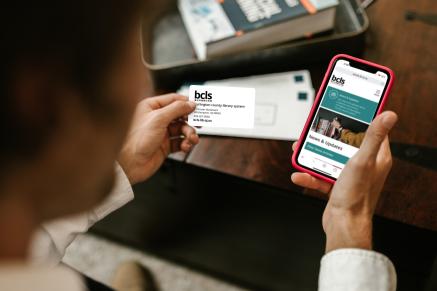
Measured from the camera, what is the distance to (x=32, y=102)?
0.29 metres

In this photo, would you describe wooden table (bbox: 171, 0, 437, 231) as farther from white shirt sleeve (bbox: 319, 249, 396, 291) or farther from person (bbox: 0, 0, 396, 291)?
person (bbox: 0, 0, 396, 291)

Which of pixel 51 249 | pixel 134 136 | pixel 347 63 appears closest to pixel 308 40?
pixel 347 63

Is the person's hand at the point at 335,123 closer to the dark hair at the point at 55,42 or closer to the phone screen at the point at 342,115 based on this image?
the phone screen at the point at 342,115

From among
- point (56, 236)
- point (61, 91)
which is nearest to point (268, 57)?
point (56, 236)

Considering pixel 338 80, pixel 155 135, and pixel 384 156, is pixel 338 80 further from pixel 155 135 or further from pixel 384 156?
pixel 155 135

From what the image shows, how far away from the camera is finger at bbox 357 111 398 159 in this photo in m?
0.65

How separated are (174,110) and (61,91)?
53cm

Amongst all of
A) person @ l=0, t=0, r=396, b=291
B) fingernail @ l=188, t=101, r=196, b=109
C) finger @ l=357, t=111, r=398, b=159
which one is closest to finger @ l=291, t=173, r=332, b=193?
finger @ l=357, t=111, r=398, b=159

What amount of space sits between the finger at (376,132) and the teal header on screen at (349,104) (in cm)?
11

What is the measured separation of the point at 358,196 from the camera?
28.0 inches

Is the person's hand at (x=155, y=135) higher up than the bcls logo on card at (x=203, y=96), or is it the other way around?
the bcls logo on card at (x=203, y=96)

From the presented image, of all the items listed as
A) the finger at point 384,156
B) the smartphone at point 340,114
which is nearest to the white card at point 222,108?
the smartphone at point 340,114

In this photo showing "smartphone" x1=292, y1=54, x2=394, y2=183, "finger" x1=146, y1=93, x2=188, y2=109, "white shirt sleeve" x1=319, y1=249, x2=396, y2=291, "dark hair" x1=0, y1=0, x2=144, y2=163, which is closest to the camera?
"dark hair" x1=0, y1=0, x2=144, y2=163

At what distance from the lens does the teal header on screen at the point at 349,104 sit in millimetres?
763
